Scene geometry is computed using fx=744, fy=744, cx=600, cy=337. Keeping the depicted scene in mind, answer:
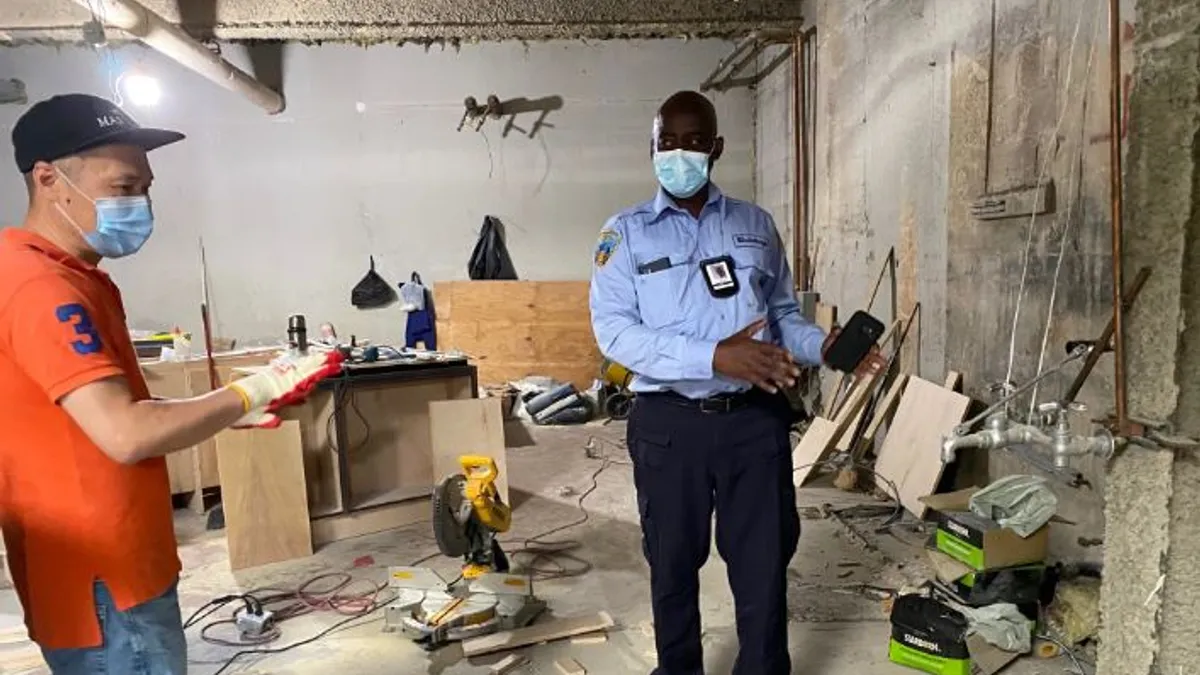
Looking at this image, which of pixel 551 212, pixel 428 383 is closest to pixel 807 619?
pixel 428 383

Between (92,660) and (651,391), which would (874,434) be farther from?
(92,660)

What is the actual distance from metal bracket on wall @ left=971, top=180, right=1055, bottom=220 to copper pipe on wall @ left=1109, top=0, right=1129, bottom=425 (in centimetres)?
148

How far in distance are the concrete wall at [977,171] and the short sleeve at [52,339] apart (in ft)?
8.61

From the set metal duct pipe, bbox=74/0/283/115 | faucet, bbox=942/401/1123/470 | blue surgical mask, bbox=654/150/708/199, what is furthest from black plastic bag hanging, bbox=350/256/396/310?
faucet, bbox=942/401/1123/470

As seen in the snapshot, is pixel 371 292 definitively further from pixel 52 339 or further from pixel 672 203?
pixel 52 339

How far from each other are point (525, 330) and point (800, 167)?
281cm

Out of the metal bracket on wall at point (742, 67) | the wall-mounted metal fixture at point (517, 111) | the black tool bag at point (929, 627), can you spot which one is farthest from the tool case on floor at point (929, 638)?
the wall-mounted metal fixture at point (517, 111)

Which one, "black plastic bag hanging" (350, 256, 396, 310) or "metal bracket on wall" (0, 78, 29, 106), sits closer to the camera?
"metal bracket on wall" (0, 78, 29, 106)

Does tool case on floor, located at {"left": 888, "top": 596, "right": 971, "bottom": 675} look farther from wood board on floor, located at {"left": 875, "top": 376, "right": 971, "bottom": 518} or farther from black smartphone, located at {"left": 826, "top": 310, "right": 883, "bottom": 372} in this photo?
wood board on floor, located at {"left": 875, "top": 376, "right": 971, "bottom": 518}

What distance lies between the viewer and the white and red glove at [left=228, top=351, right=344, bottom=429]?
49.1 inches

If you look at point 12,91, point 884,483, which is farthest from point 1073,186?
point 12,91

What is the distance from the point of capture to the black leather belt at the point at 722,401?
1809 mm

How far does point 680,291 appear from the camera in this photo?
6.04ft

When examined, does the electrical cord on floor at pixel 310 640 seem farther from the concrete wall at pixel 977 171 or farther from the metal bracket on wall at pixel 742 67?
the metal bracket on wall at pixel 742 67
